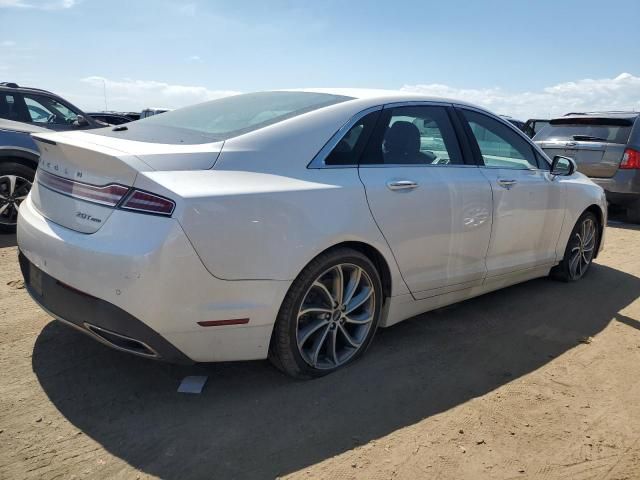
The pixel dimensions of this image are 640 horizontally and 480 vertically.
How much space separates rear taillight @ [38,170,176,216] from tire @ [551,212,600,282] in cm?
396

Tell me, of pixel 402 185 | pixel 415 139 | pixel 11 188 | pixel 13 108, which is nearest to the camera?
pixel 402 185

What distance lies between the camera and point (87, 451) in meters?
2.39

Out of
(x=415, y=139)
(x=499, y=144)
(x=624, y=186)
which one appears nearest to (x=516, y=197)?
(x=499, y=144)

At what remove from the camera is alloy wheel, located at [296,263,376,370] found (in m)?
3.01

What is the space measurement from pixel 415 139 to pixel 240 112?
115cm

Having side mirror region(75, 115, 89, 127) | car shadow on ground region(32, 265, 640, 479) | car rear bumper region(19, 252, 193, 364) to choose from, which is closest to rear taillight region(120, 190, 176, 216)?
car rear bumper region(19, 252, 193, 364)

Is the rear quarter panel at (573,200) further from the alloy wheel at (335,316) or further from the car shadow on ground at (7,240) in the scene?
the car shadow on ground at (7,240)

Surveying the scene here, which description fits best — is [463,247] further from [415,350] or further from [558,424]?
[558,424]

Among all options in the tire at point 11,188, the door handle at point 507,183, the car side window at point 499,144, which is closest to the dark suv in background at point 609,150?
the car side window at point 499,144

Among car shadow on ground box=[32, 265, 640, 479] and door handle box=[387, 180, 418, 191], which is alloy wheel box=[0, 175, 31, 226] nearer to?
car shadow on ground box=[32, 265, 640, 479]

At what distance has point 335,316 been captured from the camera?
313cm

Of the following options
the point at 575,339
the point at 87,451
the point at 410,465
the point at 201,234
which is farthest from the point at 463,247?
the point at 87,451

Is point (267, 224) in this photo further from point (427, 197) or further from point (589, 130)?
point (589, 130)

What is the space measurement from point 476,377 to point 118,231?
2.19 metres
